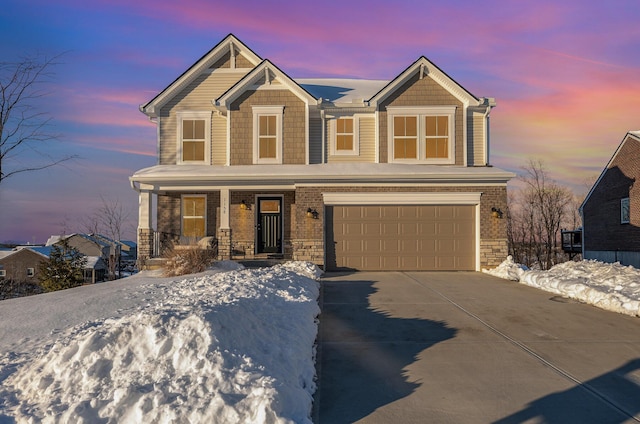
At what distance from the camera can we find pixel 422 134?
57.6ft

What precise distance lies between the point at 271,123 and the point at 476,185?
7.65 metres

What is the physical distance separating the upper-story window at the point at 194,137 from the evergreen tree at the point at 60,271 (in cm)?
646

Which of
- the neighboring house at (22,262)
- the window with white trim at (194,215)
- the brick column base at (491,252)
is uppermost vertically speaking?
the window with white trim at (194,215)

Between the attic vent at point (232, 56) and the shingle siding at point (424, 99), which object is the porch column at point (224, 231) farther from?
the shingle siding at point (424, 99)

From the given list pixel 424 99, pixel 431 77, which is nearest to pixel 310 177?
pixel 424 99

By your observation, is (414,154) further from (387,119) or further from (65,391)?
(65,391)

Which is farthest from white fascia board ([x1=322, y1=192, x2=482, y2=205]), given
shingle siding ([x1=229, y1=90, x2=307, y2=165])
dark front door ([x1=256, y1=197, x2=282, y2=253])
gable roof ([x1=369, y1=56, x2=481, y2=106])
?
gable roof ([x1=369, y1=56, x2=481, y2=106])

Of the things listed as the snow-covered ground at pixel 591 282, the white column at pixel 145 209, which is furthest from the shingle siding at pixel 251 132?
the snow-covered ground at pixel 591 282

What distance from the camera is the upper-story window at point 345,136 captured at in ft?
58.5

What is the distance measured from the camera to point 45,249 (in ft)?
169

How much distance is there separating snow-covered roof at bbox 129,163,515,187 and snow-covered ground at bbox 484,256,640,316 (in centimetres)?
327

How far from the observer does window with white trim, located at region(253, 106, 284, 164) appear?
17.5 metres

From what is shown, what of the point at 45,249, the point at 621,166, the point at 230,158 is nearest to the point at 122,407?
the point at 230,158

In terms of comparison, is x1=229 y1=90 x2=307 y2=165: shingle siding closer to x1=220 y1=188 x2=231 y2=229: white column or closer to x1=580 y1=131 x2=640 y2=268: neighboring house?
x1=220 y1=188 x2=231 y2=229: white column
